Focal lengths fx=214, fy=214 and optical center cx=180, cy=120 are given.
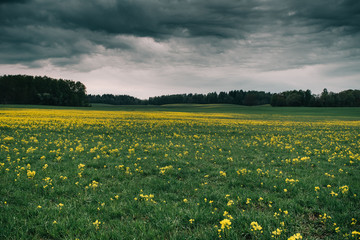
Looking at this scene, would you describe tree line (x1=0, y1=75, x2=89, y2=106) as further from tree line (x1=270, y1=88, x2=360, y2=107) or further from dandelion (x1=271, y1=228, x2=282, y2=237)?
dandelion (x1=271, y1=228, x2=282, y2=237)

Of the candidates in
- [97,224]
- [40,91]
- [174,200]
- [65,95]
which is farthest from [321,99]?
[40,91]

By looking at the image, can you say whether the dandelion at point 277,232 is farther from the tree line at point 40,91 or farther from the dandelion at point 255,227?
the tree line at point 40,91

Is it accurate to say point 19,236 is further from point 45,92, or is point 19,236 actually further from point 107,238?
point 45,92

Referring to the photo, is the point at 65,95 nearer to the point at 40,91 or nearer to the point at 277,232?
the point at 40,91

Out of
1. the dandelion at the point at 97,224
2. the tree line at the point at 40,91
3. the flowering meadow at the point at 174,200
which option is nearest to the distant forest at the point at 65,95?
the tree line at the point at 40,91

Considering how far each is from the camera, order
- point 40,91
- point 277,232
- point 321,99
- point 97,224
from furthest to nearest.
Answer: point 321,99
point 40,91
point 97,224
point 277,232

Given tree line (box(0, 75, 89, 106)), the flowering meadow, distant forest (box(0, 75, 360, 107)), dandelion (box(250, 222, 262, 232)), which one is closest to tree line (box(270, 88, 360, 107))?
distant forest (box(0, 75, 360, 107))

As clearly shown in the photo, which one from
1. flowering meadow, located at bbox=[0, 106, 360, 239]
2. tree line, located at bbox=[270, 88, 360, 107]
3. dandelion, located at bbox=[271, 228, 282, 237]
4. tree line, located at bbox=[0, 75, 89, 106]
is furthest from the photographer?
tree line, located at bbox=[270, 88, 360, 107]

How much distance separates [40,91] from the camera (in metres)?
115

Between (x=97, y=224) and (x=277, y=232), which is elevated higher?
(x=277, y=232)

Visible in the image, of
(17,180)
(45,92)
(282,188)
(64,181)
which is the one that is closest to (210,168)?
(282,188)

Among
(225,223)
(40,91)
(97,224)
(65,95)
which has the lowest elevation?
(97,224)

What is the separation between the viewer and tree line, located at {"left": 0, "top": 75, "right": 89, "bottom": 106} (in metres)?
105

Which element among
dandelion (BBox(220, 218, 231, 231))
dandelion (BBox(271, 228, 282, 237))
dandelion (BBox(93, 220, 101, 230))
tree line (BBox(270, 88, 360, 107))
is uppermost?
tree line (BBox(270, 88, 360, 107))
